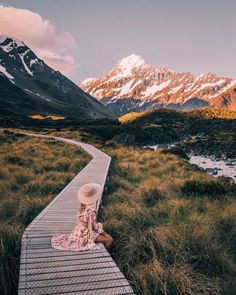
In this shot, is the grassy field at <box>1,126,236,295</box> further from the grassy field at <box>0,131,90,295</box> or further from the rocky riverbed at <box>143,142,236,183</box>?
the rocky riverbed at <box>143,142,236,183</box>

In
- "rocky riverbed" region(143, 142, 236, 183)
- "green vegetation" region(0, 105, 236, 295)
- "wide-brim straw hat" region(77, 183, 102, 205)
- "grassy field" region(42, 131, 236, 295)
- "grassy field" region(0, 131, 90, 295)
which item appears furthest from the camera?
"rocky riverbed" region(143, 142, 236, 183)

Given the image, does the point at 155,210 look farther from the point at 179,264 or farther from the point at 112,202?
the point at 179,264

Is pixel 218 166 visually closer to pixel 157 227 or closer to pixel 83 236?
pixel 157 227

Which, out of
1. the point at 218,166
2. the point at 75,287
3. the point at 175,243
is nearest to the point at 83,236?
the point at 75,287

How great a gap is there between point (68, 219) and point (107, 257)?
101 inches

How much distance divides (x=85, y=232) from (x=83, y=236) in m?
0.10

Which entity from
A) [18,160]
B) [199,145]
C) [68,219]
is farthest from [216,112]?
[68,219]

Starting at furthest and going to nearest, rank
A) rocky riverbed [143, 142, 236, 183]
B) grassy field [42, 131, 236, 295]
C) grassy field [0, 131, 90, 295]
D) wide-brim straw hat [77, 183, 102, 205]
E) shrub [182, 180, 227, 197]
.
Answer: rocky riverbed [143, 142, 236, 183] → shrub [182, 180, 227, 197] → wide-brim straw hat [77, 183, 102, 205] → grassy field [0, 131, 90, 295] → grassy field [42, 131, 236, 295]

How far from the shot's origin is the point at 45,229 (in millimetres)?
7844

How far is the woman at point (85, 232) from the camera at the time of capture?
22.3 feet

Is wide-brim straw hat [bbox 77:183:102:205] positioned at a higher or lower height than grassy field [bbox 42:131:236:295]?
higher

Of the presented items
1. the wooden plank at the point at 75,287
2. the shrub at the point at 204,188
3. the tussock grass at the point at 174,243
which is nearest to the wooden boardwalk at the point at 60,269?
the wooden plank at the point at 75,287

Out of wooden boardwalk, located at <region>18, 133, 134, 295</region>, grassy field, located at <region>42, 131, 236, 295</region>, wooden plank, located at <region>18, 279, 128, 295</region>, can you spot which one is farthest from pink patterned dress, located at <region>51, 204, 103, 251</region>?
wooden plank, located at <region>18, 279, 128, 295</region>

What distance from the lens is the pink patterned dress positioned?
22.3ft
